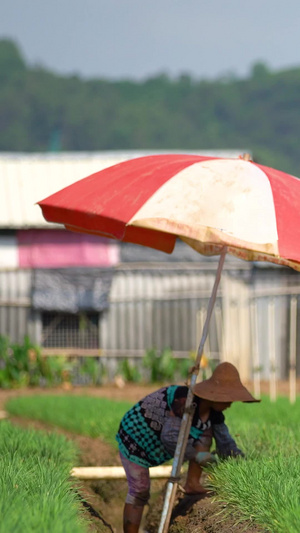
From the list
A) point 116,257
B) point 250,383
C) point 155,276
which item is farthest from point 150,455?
point 116,257

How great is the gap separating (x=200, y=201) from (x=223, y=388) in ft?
4.99

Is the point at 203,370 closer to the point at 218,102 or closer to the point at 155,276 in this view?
the point at 155,276

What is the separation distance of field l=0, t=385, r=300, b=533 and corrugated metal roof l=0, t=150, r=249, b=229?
28.8 feet

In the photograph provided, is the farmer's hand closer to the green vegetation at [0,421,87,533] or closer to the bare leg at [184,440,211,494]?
the bare leg at [184,440,211,494]

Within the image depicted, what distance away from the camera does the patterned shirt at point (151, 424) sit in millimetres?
5762

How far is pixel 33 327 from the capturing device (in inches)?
725

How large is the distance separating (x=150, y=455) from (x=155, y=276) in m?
12.6

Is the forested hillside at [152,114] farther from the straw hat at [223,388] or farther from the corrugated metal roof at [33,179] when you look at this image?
the straw hat at [223,388]

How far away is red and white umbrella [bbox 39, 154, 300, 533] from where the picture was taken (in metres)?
4.51

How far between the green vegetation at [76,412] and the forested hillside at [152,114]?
76.4 metres

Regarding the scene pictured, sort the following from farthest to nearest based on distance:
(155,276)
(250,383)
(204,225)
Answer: (155,276), (250,383), (204,225)

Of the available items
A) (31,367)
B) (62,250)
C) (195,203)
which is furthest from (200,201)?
(62,250)

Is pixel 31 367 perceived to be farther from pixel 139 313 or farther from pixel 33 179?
pixel 33 179

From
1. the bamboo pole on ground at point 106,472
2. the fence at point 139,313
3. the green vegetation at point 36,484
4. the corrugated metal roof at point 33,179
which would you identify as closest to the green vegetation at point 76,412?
the green vegetation at point 36,484
